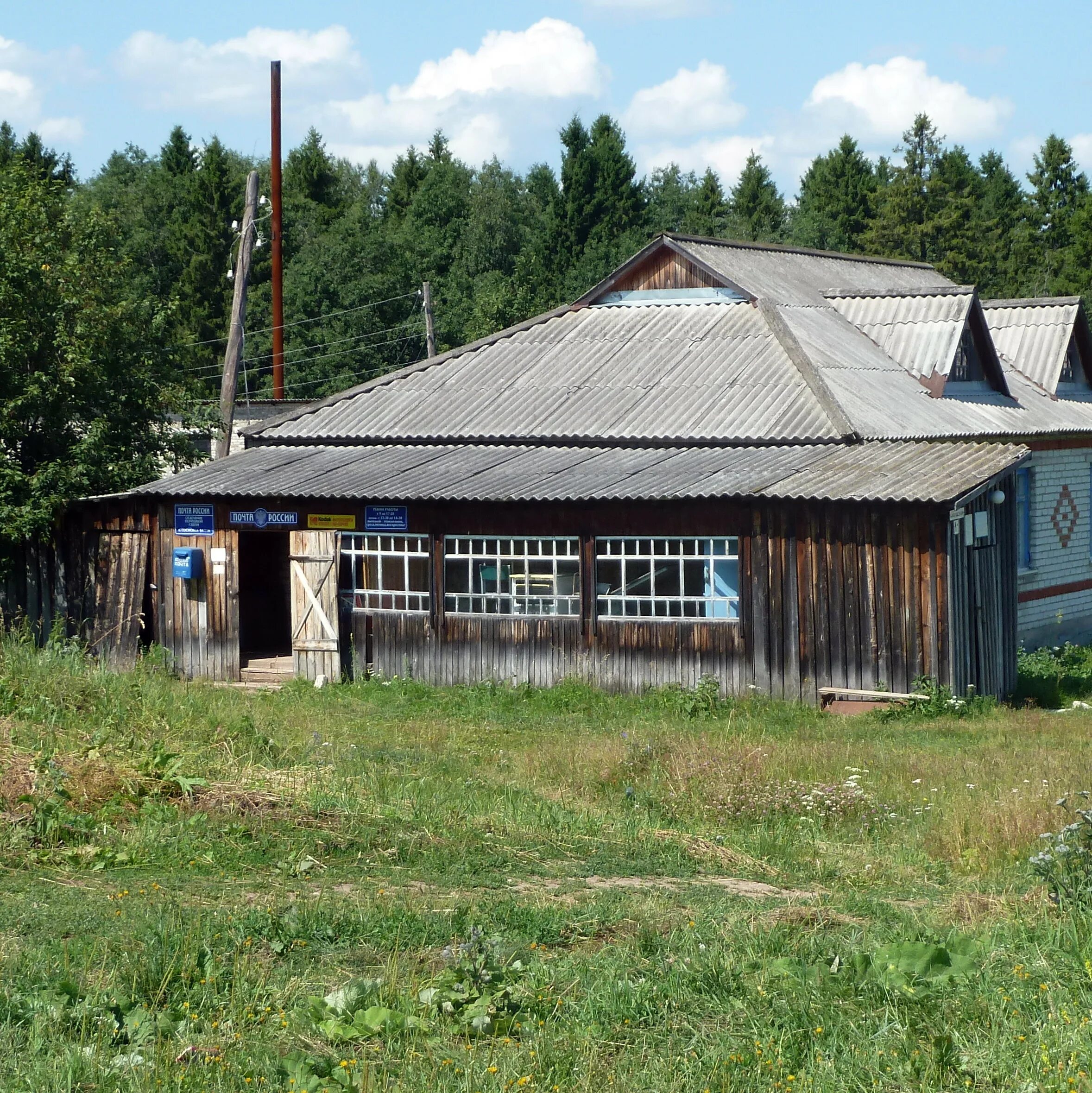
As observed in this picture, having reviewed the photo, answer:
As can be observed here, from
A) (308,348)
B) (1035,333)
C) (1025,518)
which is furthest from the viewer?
(308,348)

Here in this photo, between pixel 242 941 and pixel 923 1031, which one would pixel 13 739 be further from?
pixel 923 1031

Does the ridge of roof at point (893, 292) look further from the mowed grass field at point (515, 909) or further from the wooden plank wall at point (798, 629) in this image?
the mowed grass field at point (515, 909)

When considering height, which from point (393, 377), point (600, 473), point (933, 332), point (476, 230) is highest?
point (476, 230)

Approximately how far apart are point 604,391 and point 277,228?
415 inches

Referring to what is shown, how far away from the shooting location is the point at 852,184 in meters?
69.0

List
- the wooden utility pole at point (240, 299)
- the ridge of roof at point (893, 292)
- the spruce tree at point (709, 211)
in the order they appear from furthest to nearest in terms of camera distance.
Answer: the spruce tree at point (709, 211) → the wooden utility pole at point (240, 299) → the ridge of roof at point (893, 292)

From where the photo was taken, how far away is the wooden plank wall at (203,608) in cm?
2003

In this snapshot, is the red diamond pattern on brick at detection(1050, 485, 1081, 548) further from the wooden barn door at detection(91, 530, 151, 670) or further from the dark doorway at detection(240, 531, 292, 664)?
the wooden barn door at detection(91, 530, 151, 670)

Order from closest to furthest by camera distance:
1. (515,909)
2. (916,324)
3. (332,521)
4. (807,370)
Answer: (515,909) → (332,521) → (807,370) → (916,324)

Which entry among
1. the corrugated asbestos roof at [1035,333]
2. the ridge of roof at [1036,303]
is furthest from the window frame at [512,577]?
the ridge of roof at [1036,303]

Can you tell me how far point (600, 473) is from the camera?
18812 millimetres

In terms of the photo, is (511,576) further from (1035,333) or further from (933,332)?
(1035,333)

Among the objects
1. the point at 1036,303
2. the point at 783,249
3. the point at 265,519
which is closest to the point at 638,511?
the point at 265,519

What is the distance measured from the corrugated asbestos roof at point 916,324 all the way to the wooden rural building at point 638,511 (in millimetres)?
51
